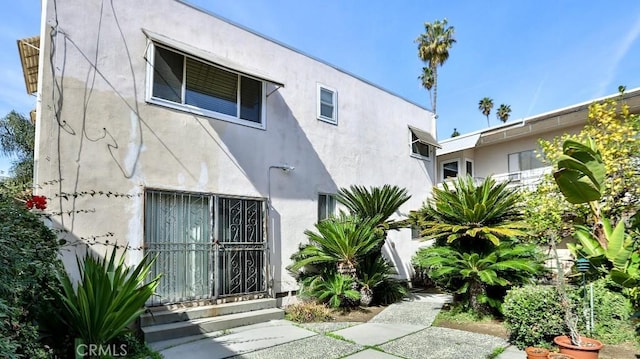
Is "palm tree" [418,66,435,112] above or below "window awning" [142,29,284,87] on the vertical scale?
above

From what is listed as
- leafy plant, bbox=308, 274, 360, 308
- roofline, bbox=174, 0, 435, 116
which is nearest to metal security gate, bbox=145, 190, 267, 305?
leafy plant, bbox=308, 274, 360, 308

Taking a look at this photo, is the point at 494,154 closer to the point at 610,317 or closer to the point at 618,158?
the point at 618,158

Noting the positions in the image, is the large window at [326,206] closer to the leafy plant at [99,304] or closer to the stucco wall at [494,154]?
the leafy plant at [99,304]

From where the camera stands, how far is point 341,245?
9.10m

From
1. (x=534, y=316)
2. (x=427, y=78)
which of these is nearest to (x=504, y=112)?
(x=427, y=78)

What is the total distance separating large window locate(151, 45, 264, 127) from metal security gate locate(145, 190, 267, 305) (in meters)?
2.07

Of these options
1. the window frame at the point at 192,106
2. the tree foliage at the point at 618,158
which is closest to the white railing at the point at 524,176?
the tree foliage at the point at 618,158

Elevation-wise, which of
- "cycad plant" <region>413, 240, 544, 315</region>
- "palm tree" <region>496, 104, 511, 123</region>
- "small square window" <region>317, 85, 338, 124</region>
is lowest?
"cycad plant" <region>413, 240, 544, 315</region>

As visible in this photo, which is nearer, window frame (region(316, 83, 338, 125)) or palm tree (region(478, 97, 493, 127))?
window frame (region(316, 83, 338, 125))

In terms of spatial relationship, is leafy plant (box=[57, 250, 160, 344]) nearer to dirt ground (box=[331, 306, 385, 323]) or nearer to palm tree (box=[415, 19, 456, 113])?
dirt ground (box=[331, 306, 385, 323])

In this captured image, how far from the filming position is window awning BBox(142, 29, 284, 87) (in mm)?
7583

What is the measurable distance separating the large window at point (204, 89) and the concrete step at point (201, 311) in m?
4.33

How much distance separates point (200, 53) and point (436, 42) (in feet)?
87.9

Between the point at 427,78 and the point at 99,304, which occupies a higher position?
the point at 427,78
